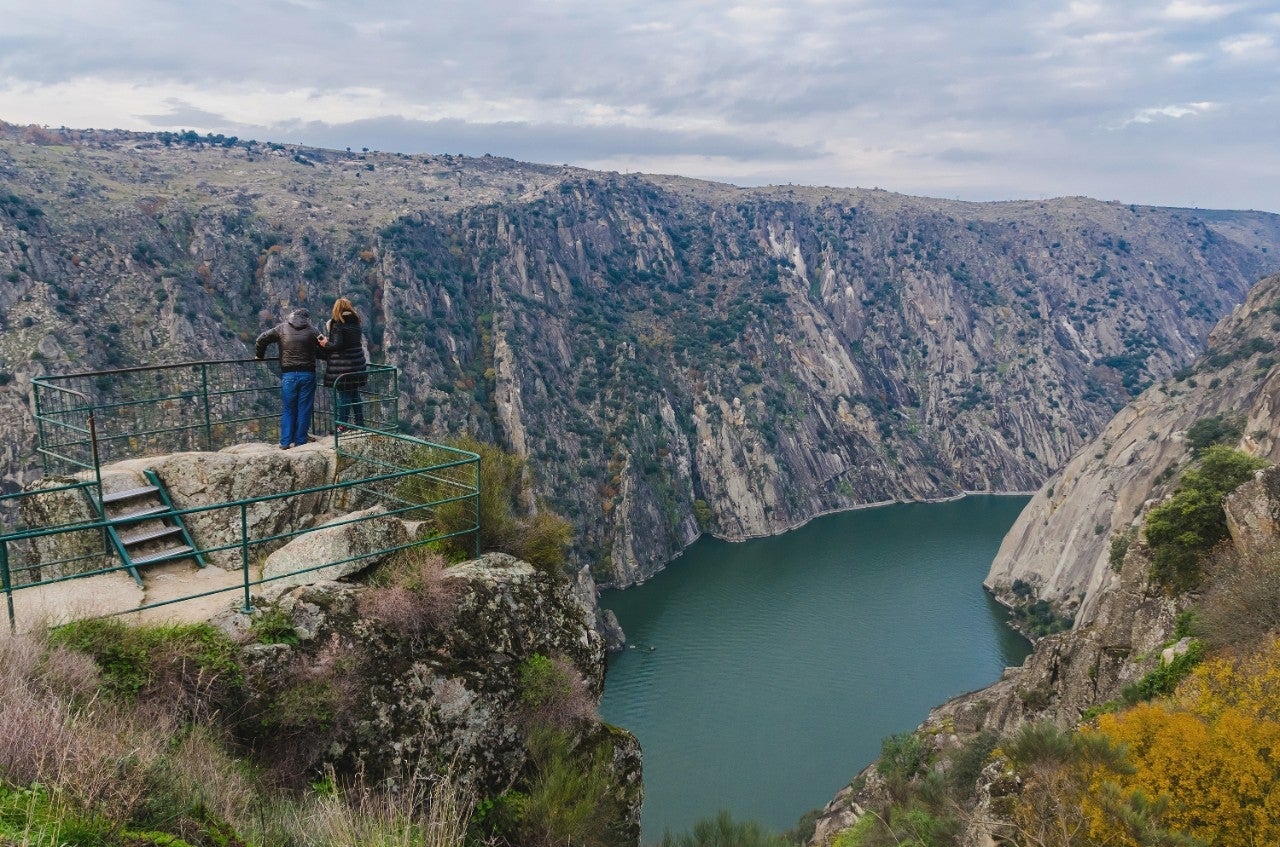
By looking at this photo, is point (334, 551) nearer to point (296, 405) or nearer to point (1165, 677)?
point (296, 405)

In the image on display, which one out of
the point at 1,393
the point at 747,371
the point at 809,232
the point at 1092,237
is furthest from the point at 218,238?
the point at 1092,237

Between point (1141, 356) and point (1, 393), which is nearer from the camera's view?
point (1, 393)

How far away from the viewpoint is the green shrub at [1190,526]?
20906 mm

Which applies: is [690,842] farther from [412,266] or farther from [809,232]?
[809,232]

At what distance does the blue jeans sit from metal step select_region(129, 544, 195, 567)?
7.52ft

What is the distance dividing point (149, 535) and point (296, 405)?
2.58m

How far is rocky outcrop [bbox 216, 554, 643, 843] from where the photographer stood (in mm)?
5848

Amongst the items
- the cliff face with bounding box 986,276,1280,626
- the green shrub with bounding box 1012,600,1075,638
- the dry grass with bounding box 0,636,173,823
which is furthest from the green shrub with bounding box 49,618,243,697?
the green shrub with bounding box 1012,600,1075,638

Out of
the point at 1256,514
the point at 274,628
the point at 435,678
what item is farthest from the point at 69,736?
the point at 1256,514

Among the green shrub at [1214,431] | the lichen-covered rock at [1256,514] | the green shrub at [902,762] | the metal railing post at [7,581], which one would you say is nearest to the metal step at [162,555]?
the metal railing post at [7,581]

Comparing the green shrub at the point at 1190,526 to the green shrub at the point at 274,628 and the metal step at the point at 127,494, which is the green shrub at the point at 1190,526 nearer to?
the green shrub at the point at 274,628

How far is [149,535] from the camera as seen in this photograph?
8023 millimetres

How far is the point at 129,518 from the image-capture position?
7.21 m

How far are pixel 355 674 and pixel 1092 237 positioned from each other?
153823mm
